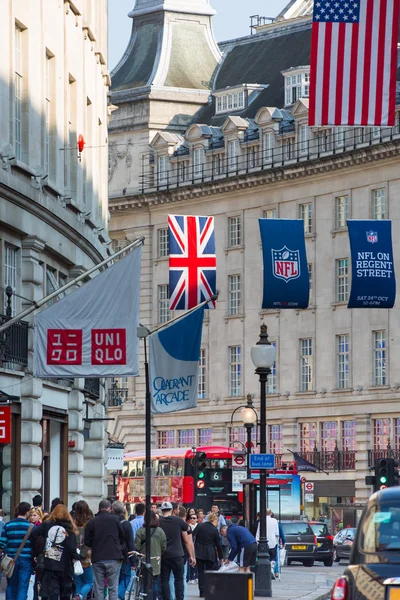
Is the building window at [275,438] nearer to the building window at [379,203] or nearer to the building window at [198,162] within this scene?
the building window at [379,203]

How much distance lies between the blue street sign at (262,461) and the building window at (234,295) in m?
58.9

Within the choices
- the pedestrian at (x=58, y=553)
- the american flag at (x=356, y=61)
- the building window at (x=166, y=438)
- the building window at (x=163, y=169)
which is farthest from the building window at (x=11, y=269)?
the building window at (x=163, y=169)

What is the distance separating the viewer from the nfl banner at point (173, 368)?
97.0ft

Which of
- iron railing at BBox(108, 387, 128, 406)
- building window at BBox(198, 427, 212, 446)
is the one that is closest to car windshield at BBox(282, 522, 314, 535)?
iron railing at BBox(108, 387, 128, 406)

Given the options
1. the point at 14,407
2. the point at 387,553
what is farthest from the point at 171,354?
the point at 387,553

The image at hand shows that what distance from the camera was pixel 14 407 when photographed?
33844mm

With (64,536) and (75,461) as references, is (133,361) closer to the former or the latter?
(64,536)

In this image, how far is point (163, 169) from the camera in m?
99.6

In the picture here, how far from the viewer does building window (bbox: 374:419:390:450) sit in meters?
86.0

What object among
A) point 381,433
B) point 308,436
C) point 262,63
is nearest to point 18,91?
point 381,433

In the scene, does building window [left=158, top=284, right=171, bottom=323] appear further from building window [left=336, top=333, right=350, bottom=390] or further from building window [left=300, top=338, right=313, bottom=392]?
building window [left=336, top=333, right=350, bottom=390]

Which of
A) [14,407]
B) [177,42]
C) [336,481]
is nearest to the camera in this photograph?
[14,407]

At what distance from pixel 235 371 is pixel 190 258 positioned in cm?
4306

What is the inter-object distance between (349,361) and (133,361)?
60.7 metres
